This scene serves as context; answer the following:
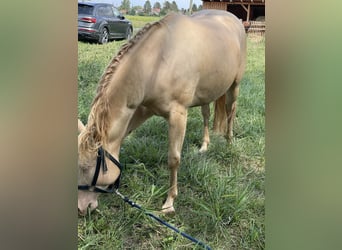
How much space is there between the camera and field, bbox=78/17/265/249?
2.00 metres

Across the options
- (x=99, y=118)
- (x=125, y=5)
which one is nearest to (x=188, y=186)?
(x=99, y=118)

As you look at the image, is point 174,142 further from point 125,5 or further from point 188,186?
point 125,5

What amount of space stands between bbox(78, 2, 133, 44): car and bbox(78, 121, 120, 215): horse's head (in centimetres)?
50

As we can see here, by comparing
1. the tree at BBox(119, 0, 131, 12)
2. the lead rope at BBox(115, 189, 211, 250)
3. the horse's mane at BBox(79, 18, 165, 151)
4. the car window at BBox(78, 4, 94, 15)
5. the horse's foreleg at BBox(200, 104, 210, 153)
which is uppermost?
the tree at BBox(119, 0, 131, 12)

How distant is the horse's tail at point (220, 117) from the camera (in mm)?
3356

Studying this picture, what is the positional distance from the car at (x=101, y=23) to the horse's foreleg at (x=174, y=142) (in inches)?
22.4

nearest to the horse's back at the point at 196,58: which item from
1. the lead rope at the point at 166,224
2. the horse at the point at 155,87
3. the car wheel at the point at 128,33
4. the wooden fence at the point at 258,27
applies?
the horse at the point at 155,87

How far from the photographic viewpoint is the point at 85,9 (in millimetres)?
1710

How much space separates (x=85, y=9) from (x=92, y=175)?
2.84 feet

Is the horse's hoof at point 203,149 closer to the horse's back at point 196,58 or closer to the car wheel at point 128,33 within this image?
the horse's back at point 196,58

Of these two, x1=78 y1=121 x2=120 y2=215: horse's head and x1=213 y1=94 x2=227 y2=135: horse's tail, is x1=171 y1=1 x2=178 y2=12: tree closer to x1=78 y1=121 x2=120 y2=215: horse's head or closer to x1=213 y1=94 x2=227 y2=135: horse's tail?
x1=78 y1=121 x2=120 y2=215: horse's head

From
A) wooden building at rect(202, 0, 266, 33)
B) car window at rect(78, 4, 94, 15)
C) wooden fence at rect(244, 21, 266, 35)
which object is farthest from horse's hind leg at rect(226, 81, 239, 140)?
car window at rect(78, 4, 94, 15)
